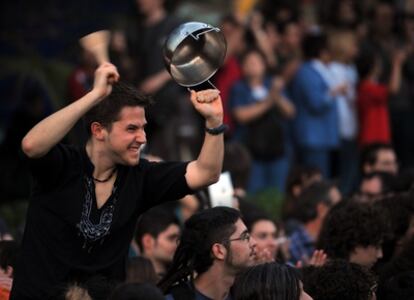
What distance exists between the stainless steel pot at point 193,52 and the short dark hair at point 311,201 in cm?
375

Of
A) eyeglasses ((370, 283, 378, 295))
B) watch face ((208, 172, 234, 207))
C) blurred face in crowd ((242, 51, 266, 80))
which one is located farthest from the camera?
blurred face in crowd ((242, 51, 266, 80))

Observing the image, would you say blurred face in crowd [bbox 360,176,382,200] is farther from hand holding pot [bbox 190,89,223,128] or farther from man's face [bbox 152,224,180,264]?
hand holding pot [bbox 190,89,223,128]

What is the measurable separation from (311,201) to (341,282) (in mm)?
3761

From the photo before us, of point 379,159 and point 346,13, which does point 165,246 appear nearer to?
point 379,159

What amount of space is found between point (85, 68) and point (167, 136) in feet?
4.06

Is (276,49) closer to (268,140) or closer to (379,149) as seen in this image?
(268,140)

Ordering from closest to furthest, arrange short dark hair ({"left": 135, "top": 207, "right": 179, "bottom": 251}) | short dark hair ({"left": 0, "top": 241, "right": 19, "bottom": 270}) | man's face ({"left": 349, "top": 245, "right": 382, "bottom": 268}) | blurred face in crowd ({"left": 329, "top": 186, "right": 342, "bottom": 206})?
short dark hair ({"left": 0, "top": 241, "right": 19, "bottom": 270})
man's face ({"left": 349, "top": 245, "right": 382, "bottom": 268})
short dark hair ({"left": 135, "top": 207, "right": 179, "bottom": 251})
blurred face in crowd ({"left": 329, "top": 186, "right": 342, "bottom": 206})

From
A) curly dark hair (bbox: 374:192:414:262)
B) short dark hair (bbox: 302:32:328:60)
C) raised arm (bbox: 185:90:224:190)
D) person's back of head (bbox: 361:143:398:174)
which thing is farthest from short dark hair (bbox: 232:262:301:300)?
short dark hair (bbox: 302:32:328:60)

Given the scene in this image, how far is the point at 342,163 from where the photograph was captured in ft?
48.9

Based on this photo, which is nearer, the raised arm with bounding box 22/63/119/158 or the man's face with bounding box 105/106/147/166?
the raised arm with bounding box 22/63/119/158

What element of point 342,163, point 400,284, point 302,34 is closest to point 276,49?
point 302,34

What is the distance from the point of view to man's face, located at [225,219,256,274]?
6879mm

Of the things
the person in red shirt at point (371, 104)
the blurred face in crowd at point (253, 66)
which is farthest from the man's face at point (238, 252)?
the person in red shirt at point (371, 104)

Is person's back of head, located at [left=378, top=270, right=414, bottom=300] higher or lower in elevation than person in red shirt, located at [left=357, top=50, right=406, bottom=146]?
higher
